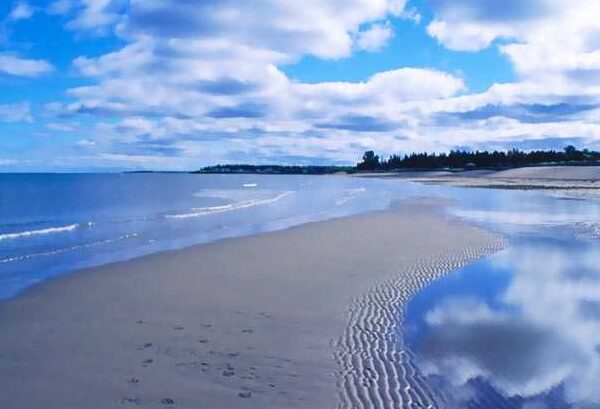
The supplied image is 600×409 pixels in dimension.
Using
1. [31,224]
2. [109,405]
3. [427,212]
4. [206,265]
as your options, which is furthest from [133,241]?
[427,212]

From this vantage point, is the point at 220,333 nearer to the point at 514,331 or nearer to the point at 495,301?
the point at 514,331

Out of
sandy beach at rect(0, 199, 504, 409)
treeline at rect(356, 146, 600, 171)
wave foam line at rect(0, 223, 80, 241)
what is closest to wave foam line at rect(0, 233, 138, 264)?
sandy beach at rect(0, 199, 504, 409)

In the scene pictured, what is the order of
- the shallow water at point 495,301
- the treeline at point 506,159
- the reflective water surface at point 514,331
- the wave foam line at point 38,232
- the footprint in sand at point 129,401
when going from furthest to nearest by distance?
the treeline at point 506,159
the wave foam line at point 38,232
the shallow water at point 495,301
the reflective water surface at point 514,331
the footprint in sand at point 129,401

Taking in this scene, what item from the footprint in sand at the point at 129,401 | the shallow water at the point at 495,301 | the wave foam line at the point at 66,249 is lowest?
the shallow water at the point at 495,301

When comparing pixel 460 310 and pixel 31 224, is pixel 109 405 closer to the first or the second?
pixel 460 310

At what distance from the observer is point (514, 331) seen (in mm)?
9211

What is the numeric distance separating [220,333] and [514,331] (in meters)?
4.82

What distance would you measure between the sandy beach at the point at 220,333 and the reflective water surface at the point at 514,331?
19.1 inches

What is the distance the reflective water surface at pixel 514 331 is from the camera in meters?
6.88

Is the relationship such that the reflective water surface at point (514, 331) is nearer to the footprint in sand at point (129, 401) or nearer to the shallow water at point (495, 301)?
the shallow water at point (495, 301)

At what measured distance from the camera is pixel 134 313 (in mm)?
10617

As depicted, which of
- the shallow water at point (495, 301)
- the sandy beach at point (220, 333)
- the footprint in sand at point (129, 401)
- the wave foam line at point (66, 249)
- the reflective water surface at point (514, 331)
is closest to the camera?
the footprint in sand at point (129, 401)

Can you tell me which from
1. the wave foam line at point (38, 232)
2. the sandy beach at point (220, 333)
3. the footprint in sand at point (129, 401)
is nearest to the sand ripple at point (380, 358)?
the sandy beach at point (220, 333)

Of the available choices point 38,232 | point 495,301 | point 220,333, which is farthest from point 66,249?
point 495,301
